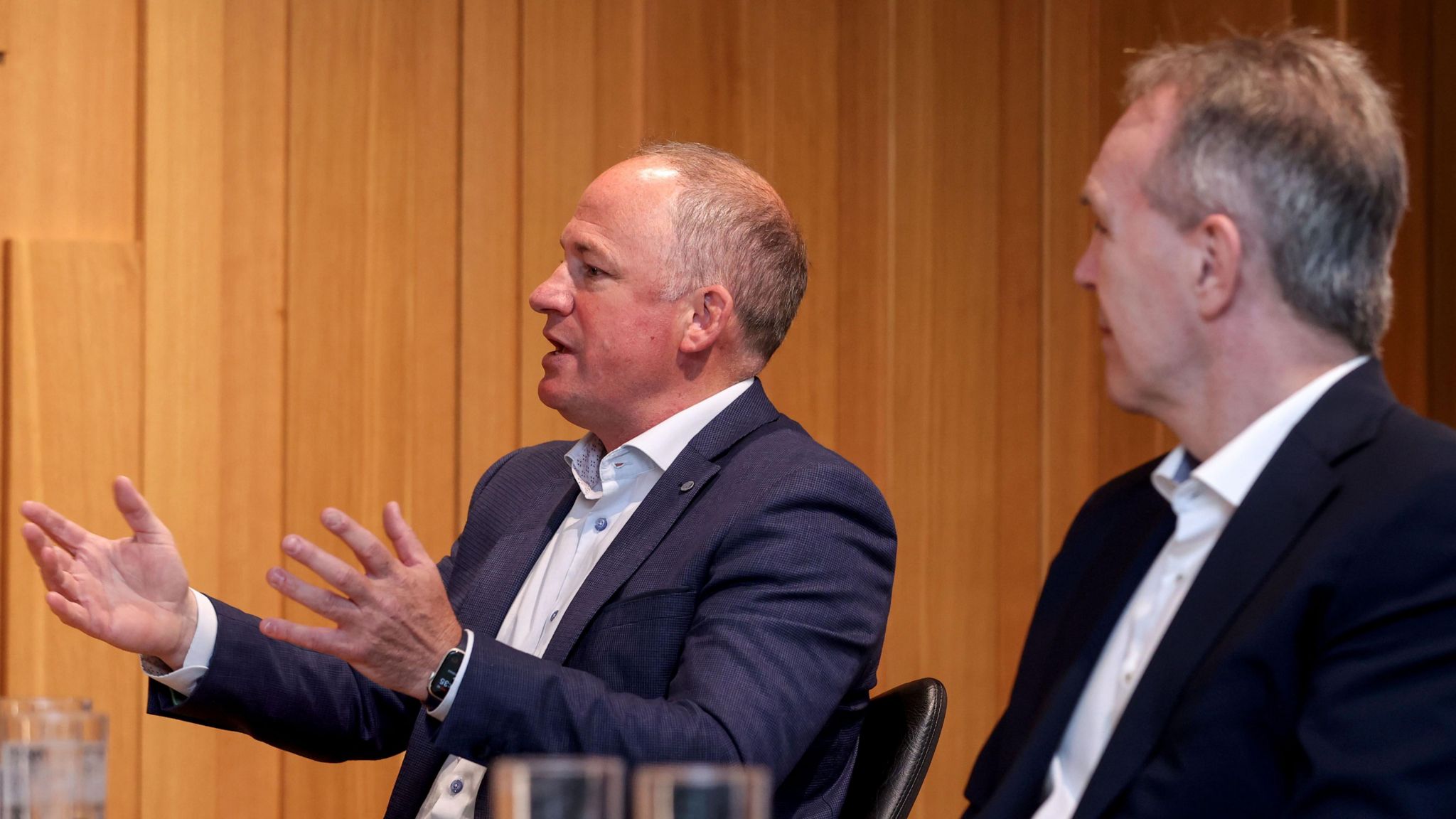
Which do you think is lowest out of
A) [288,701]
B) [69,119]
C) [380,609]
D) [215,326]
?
[288,701]

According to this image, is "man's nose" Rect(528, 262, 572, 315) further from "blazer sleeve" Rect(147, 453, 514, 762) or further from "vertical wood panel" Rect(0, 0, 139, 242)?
"vertical wood panel" Rect(0, 0, 139, 242)

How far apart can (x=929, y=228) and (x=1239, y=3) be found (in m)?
0.94

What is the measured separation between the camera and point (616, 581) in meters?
2.04

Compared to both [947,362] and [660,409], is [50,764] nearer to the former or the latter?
[660,409]

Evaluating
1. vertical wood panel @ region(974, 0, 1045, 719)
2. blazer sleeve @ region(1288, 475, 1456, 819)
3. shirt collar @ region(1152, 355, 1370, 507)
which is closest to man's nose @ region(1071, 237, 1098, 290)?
shirt collar @ region(1152, 355, 1370, 507)

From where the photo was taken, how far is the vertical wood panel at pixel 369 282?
293 centimetres

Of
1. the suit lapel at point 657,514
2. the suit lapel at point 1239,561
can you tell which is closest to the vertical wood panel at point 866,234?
the suit lapel at point 657,514

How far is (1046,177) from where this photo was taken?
142 inches

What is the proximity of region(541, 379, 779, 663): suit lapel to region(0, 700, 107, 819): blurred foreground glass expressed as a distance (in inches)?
28.6

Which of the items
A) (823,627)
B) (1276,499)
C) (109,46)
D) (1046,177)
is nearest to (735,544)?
(823,627)

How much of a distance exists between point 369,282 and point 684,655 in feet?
4.46

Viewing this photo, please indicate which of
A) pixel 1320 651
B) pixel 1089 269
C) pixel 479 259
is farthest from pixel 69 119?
pixel 1320 651

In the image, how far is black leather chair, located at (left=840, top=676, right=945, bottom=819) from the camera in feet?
6.17

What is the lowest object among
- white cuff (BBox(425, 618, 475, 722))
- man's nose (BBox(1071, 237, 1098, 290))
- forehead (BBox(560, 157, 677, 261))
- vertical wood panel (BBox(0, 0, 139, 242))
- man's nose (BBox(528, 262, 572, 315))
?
white cuff (BBox(425, 618, 475, 722))
